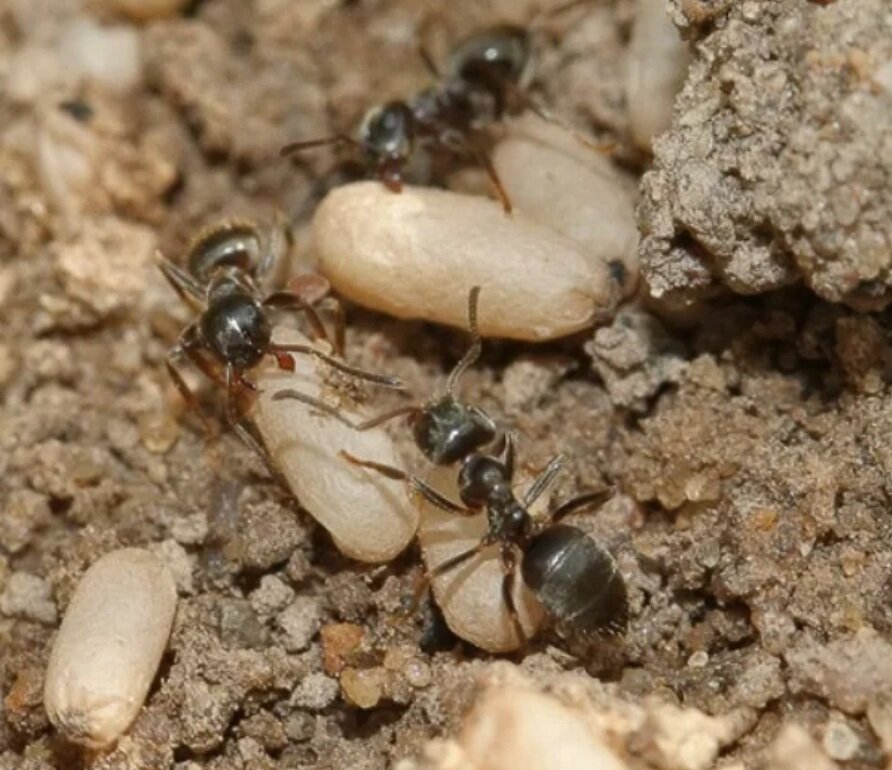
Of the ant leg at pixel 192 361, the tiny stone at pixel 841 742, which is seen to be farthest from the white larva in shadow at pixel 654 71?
the tiny stone at pixel 841 742

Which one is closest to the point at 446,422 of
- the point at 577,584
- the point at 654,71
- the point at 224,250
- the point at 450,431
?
the point at 450,431

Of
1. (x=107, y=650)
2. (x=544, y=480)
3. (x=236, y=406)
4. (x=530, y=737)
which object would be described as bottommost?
(x=107, y=650)

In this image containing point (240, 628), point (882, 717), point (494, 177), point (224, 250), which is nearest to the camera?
point (882, 717)

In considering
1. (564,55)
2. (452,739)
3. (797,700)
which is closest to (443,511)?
(452,739)

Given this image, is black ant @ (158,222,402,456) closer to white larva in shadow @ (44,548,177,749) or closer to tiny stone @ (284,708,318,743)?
white larva in shadow @ (44,548,177,749)

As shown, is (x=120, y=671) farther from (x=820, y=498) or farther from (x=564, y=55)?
(x=564, y=55)

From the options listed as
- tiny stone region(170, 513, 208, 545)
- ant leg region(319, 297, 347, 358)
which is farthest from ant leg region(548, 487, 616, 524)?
tiny stone region(170, 513, 208, 545)

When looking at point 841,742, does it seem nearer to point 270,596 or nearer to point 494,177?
point 270,596
